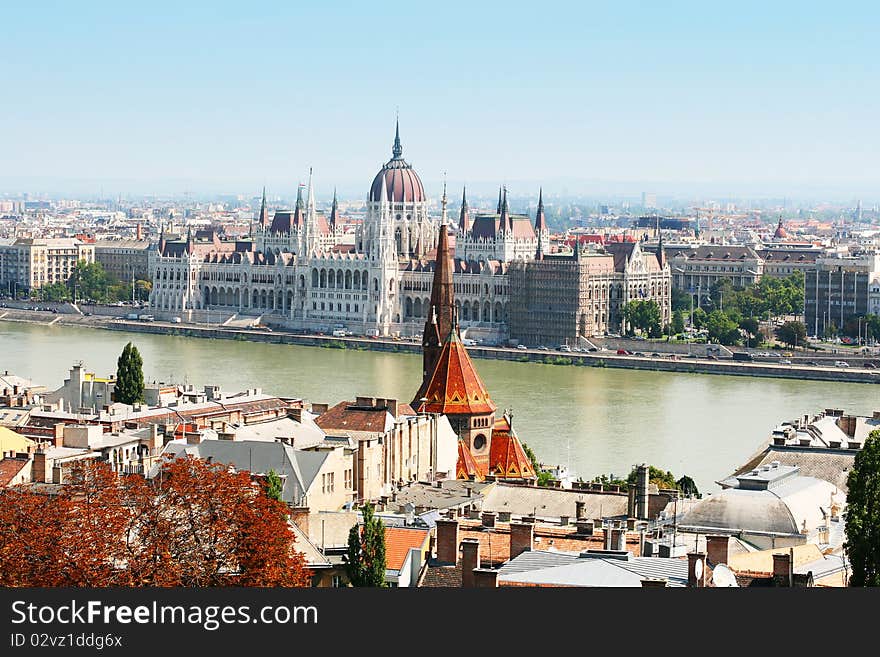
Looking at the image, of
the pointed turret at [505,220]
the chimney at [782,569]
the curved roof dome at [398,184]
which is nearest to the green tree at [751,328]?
the pointed turret at [505,220]

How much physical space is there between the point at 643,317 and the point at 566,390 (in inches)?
362

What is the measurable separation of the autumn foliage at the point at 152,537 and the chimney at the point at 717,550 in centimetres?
153

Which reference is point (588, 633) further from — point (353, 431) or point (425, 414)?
point (425, 414)

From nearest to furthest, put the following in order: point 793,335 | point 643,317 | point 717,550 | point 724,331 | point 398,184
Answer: point 717,550
point 793,335
point 724,331
point 643,317
point 398,184

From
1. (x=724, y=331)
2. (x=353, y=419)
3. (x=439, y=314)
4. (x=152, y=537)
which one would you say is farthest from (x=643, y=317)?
(x=152, y=537)

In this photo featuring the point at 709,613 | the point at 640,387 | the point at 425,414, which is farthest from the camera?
the point at 640,387

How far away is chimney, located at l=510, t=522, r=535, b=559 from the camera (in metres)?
6.89

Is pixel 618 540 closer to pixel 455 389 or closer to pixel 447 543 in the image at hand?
pixel 447 543

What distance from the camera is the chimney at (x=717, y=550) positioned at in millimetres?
6680

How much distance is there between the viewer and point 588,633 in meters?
3.32

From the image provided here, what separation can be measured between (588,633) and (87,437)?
7.35 meters

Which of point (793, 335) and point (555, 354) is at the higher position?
point (793, 335)

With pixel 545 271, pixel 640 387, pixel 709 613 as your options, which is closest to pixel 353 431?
pixel 709 613

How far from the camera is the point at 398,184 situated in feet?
134
